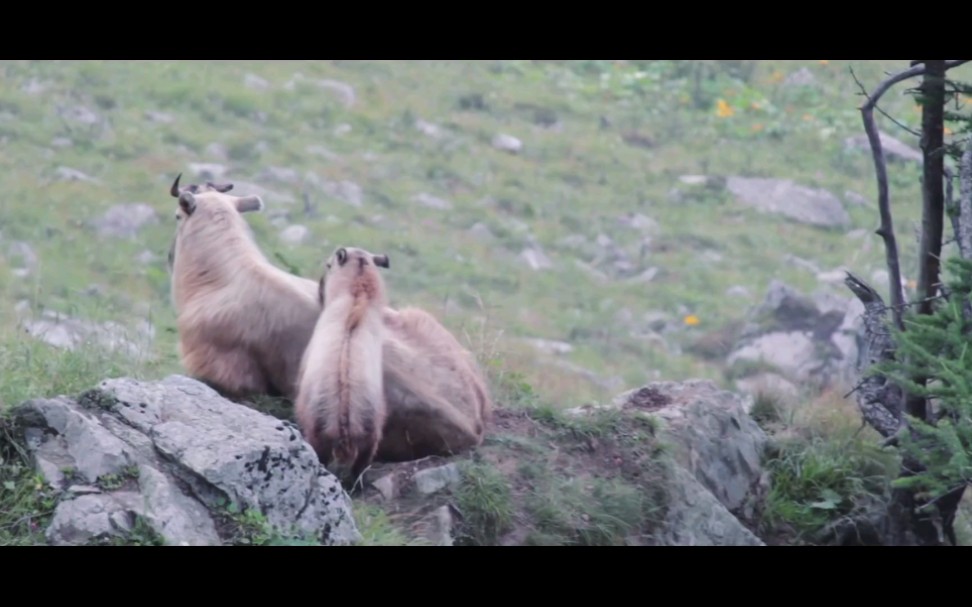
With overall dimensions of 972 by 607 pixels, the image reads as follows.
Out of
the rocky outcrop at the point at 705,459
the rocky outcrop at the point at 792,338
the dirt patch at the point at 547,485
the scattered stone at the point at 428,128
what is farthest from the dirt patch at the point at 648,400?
the scattered stone at the point at 428,128

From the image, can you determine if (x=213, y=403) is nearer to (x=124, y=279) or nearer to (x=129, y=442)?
(x=129, y=442)

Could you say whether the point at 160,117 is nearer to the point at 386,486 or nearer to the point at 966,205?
the point at 386,486

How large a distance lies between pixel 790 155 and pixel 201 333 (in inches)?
576

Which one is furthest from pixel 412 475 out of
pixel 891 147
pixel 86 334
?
pixel 891 147

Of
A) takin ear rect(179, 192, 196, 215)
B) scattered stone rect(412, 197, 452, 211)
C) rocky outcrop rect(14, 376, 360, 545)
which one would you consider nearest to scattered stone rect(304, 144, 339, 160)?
A: scattered stone rect(412, 197, 452, 211)

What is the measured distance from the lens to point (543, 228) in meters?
18.1

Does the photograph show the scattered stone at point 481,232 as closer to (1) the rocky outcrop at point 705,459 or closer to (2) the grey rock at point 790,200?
(2) the grey rock at point 790,200

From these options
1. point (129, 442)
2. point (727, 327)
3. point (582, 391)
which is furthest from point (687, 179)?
point (129, 442)

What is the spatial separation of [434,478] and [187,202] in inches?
85.6

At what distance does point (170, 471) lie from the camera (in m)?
5.95

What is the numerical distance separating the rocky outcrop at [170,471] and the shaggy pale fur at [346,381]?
0.45 metres

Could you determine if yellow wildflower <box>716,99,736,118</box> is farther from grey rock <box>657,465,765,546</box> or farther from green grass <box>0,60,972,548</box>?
grey rock <box>657,465,765,546</box>

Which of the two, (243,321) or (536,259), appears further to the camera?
(536,259)

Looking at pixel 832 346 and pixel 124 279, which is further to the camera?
pixel 832 346
